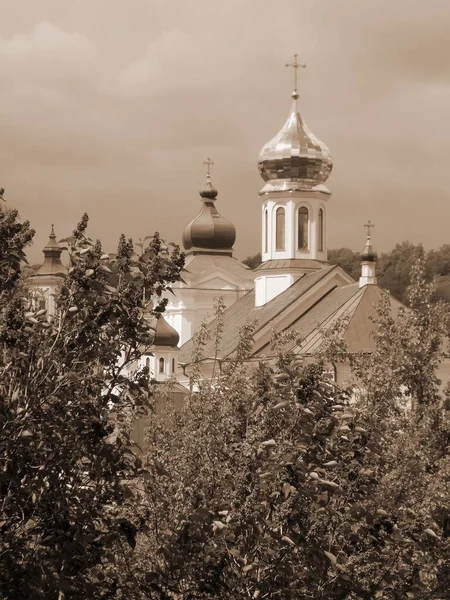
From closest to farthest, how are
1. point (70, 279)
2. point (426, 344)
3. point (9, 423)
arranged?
1. point (9, 423)
2. point (70, 279)
3. point (426, 344)

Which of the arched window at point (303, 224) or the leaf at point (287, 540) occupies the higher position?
the arched window at point (303, 224)

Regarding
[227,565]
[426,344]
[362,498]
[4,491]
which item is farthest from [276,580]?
[426,344]

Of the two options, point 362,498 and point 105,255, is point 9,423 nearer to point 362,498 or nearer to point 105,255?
point 105,255

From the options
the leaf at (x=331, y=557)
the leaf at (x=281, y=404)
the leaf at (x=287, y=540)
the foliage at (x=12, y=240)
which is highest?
the foliage at (x=12, y=240)

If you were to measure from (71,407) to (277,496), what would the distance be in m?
1.18

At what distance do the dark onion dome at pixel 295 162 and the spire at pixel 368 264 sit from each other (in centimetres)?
449

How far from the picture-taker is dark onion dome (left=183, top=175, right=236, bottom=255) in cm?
5447

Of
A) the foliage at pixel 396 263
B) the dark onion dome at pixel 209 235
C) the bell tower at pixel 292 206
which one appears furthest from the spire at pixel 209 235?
the foliage at pixel 396 263

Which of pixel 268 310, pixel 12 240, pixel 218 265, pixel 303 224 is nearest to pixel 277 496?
pixel 12 240

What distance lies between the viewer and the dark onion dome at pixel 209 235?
5447cm

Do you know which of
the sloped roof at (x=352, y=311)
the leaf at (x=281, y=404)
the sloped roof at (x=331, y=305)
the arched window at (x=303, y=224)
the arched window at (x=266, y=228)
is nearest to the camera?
the leaf at (x=281, y=404)

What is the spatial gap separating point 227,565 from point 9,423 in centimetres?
150

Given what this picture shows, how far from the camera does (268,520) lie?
6.92 metres

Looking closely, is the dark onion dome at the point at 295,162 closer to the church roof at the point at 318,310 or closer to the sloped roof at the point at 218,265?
the church roof at the point at 318,310
